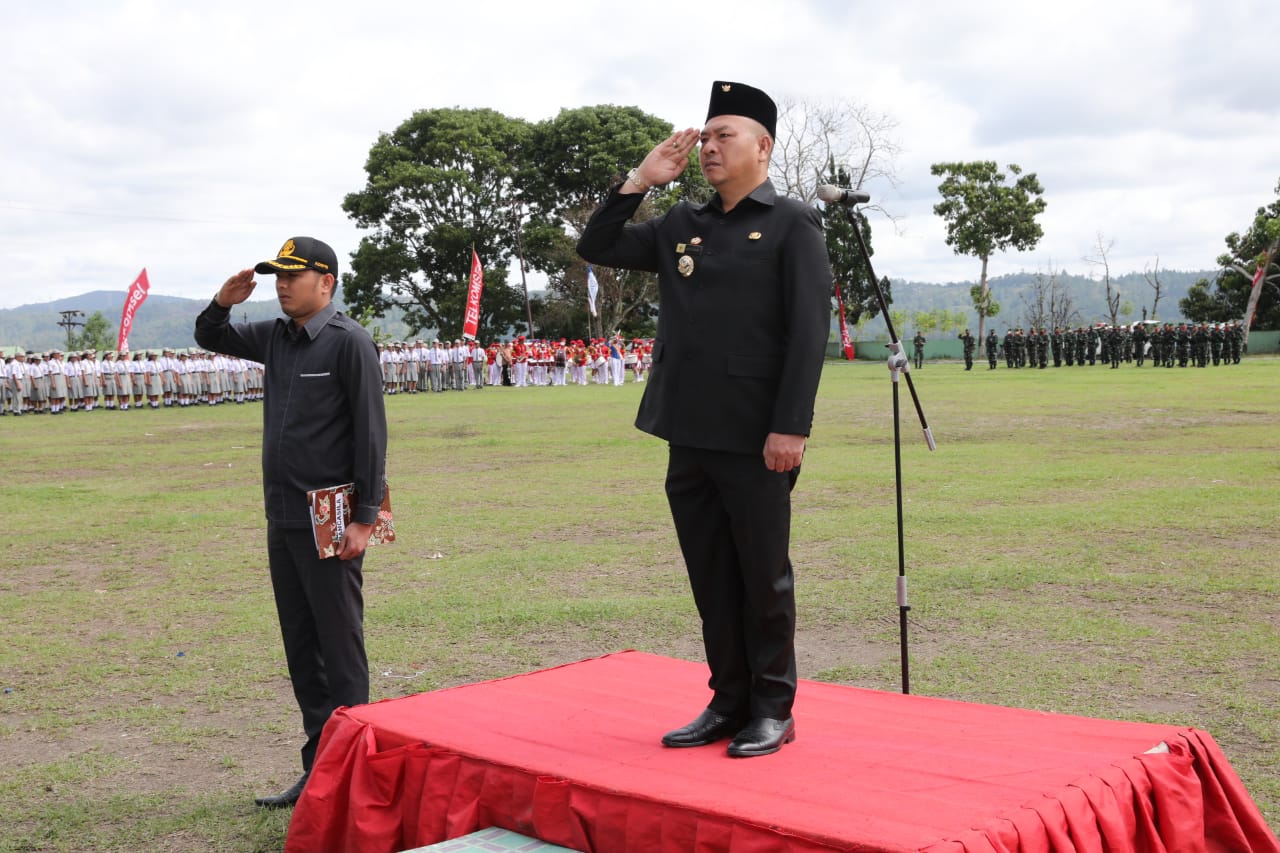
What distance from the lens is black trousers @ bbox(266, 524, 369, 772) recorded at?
4.09 metres

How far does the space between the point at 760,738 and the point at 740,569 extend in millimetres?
500

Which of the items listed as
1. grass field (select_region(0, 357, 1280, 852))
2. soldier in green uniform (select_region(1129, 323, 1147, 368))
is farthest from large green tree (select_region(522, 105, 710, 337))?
grass field (select_region(0, 357, 1280, 852))

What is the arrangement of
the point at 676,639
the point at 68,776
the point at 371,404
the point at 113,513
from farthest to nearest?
the point at 113,513, the point at 676,639, the point at 68,776, the point at 371,404

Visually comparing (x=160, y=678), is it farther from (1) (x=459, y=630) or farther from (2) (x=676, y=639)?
(2) (x=676, y=639)

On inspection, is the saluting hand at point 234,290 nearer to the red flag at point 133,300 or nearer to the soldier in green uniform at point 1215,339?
the red flag at point 133,300

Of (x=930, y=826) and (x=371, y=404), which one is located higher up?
(x=371, y=404)

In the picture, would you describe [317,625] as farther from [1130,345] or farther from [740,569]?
[1130,345]

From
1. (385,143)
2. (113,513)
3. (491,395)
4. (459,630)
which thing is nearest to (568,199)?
(385,143)

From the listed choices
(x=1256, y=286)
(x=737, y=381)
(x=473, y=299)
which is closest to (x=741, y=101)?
(x=737, y=381)

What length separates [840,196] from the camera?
416cm


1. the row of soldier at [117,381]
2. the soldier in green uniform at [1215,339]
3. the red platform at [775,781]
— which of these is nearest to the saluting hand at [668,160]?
the red platform at [775,781]

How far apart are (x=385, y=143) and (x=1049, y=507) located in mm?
49964

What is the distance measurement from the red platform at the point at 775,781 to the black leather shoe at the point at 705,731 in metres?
0.05

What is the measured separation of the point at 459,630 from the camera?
652 centimetres
